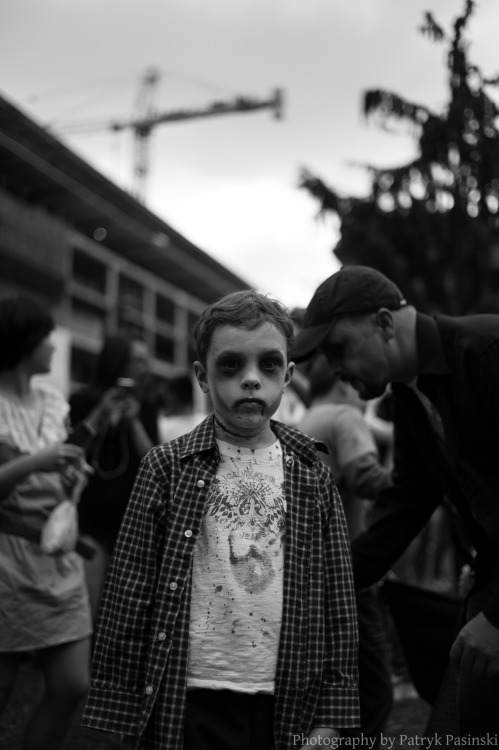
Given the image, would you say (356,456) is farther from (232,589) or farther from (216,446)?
(232,589)

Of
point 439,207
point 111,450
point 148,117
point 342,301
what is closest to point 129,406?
point 111,450

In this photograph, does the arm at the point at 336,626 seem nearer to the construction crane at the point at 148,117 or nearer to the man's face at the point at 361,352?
the man's face at the point at 361,352

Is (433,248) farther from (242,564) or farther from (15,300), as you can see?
(242,564)

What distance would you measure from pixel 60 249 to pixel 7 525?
3809cm

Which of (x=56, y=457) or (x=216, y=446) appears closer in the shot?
(x=216, y=446)

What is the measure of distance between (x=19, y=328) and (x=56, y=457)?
2.19ft

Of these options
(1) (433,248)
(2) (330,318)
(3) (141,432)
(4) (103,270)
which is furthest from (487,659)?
(4) (103,270)

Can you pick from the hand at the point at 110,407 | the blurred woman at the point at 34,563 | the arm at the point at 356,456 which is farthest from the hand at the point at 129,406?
the arm at the point at 356,456

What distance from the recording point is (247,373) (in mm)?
2379

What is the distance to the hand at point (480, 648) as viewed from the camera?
2.44 m

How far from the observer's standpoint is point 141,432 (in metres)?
5.40

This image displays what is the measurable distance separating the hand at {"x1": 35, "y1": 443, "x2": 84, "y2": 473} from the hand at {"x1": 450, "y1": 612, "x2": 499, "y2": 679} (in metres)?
1.57

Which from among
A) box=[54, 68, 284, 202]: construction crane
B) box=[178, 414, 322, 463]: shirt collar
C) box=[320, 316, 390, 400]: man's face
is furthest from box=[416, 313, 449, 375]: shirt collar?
box=[54, 68, 284, 202]: construction crane

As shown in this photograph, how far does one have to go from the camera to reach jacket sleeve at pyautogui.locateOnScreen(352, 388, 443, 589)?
317cm
